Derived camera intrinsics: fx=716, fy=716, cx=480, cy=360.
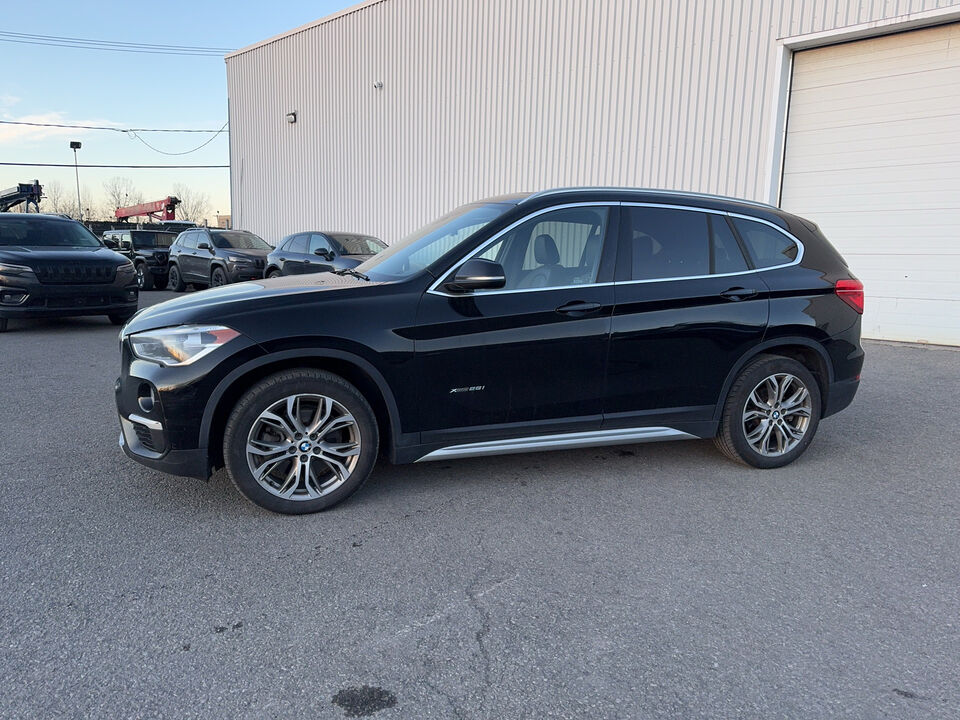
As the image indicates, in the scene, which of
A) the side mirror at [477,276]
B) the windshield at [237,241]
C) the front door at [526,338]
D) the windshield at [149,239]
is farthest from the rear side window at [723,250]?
the windshield at [149,239]

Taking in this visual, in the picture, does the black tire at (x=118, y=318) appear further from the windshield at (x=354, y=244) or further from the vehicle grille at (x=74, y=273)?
the windshield at (x=354, y=244)

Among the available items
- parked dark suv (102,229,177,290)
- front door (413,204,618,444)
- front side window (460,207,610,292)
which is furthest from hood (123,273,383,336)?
parked dark suv (102,229,177,290)

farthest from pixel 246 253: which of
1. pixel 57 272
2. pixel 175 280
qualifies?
pixel 57 272

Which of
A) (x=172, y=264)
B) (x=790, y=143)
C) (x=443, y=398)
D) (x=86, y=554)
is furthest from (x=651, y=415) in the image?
(x=172, y=264)

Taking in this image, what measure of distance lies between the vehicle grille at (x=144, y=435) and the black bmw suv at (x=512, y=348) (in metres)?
0.02

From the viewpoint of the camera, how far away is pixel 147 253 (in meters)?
19.1

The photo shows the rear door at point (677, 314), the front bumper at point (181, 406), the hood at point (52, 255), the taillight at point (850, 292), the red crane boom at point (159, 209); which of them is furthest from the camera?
the red crane boom at point (159, 209)

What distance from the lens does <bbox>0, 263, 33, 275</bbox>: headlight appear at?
Answer: 32.1 feet

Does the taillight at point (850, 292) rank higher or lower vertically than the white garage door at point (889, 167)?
lower

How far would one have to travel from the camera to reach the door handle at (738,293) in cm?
453

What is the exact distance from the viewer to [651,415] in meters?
4.48

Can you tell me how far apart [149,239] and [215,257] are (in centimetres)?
535

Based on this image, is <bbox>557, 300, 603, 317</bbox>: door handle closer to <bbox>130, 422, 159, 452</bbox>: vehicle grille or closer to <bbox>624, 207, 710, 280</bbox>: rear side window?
<bbox>624, 207, 710, 280</bbox>: rear side window

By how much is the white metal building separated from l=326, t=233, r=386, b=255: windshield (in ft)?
8.36
